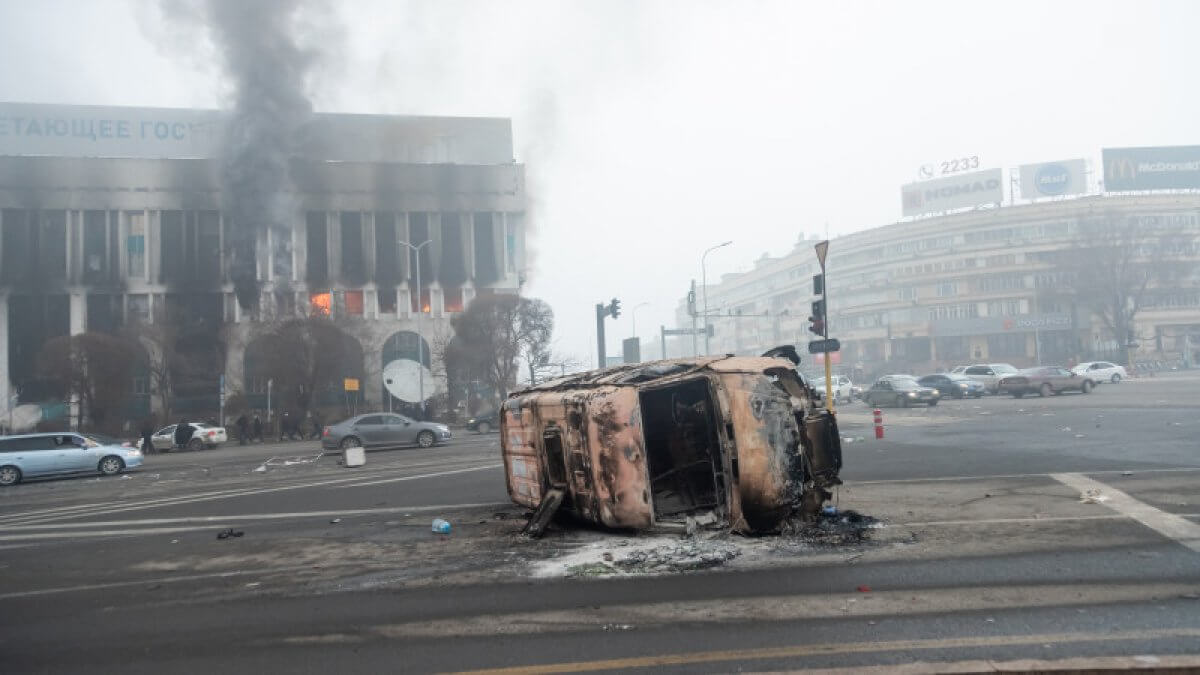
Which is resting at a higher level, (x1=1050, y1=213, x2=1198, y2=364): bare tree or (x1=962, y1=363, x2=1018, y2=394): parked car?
(x1=1050, y1=213, x2=1198, y2=364): bare tree

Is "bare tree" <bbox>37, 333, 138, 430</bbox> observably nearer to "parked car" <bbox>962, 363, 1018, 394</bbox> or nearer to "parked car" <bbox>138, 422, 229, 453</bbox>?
"parked car" <bbox>138, 422, 229, 453</bbox>

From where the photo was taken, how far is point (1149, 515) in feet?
27.2

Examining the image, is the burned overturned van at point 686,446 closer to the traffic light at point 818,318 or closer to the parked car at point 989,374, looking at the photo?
the traffic light at point 818,318

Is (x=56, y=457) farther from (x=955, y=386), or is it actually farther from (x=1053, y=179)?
(x=1053, y=179)

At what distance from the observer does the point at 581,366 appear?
51.3 meters

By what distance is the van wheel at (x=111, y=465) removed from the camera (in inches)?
902

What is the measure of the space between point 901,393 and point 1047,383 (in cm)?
649

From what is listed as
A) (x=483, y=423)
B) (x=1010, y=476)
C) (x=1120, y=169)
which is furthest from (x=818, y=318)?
(x=1120, y=169)

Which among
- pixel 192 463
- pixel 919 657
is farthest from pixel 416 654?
pixel 192 463

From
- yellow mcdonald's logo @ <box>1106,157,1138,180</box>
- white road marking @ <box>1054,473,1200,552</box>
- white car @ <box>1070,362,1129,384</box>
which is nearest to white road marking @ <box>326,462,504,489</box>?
white road marking @ <box>1054,473,1200,552</box>

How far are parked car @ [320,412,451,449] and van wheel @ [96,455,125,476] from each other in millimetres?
6020

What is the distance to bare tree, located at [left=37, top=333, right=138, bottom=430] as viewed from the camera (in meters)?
41.8

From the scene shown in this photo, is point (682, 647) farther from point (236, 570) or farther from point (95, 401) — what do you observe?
point (95, 401)

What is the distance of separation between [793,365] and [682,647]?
4.85 metres
